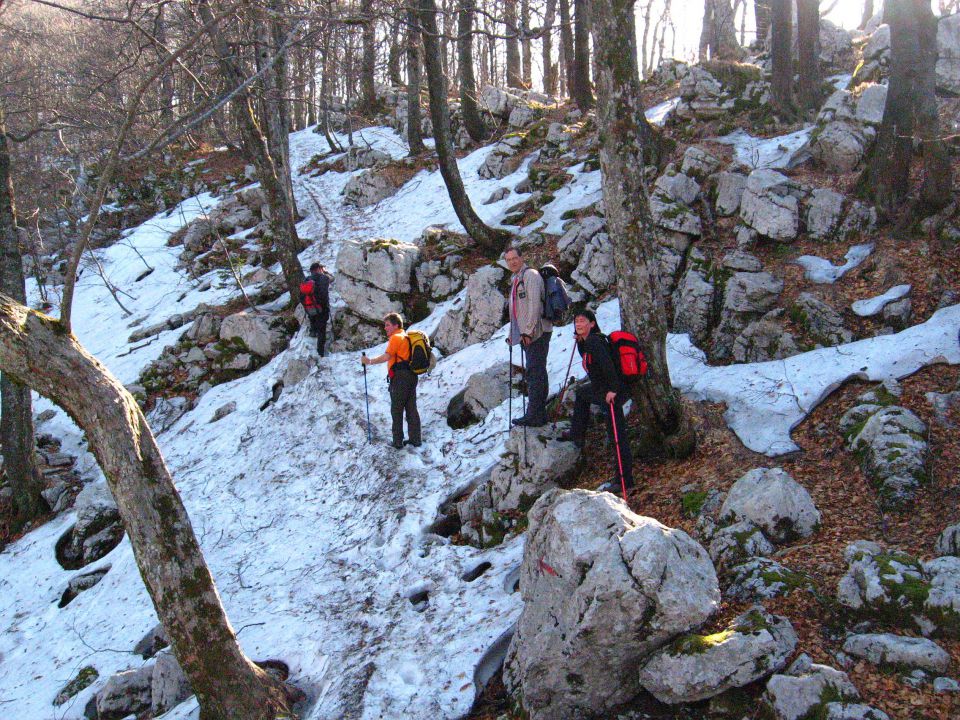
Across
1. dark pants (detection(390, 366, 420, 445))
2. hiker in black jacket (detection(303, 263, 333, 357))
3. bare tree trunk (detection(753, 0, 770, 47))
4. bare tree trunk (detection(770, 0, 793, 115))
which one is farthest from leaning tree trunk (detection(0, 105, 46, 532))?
bare tree trunk (detection(753, 0, 770, 47))

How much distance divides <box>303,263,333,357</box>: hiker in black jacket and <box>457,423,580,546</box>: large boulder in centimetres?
646

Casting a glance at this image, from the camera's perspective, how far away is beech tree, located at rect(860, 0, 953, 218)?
8695mm

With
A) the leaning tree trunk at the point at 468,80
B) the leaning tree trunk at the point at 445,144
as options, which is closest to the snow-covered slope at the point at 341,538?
the leaning tree trunk at the point at 445,144

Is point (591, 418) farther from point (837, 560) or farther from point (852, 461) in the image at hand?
point (837, 560)

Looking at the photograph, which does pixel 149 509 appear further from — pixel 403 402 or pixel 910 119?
pixel 910 119

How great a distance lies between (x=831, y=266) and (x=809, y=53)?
23.4 ft

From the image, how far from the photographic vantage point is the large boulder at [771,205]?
993 centimetres

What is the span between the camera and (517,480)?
7621mm

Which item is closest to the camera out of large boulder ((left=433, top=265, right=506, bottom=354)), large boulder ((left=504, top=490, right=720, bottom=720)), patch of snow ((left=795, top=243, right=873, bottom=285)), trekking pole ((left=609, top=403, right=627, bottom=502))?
large boulder ((left=504, top=490, right=720, bottom=720))

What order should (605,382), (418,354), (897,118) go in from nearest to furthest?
(605,382), (897,118), (418,354)

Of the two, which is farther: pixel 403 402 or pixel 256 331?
pixel 256 331

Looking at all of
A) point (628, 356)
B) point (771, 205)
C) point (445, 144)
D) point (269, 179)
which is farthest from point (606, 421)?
point (269, 179)

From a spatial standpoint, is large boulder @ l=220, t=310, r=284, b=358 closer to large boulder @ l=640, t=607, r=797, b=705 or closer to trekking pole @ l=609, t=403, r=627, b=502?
trekking pole @ l=609, t=403, r=627, b=502

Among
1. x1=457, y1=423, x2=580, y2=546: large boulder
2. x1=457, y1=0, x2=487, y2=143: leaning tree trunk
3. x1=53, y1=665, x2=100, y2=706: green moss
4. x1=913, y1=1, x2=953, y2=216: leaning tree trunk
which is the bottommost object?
x1=53, y1=665, x2=100, y2=706: green moss
